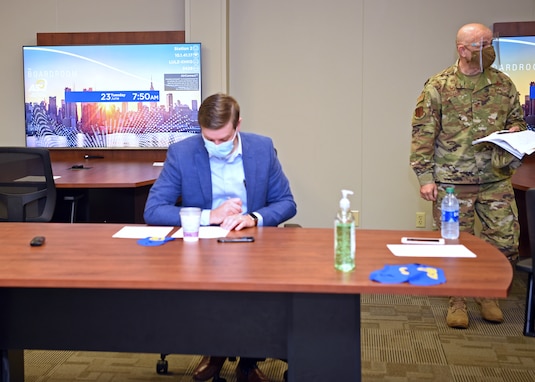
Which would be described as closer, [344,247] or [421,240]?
[344,247]

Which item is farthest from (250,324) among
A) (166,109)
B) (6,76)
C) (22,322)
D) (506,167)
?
(6,76)

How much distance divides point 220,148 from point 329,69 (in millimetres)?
2766

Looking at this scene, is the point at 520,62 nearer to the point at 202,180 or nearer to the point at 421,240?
the point at 421,240

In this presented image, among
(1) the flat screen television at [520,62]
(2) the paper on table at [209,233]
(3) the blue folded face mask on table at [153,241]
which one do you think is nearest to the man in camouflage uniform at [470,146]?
(1) the flat screen television at [520,62]

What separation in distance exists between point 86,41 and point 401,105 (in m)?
2.59

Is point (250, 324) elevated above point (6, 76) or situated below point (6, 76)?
below

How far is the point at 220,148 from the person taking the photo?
271 centimetres

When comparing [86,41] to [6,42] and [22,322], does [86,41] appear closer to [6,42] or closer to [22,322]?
[6,42]

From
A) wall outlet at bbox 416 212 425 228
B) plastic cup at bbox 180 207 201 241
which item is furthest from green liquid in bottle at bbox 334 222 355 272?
wall outlet at bbox 416 212 425 228

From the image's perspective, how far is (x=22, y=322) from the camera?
2.15 meters

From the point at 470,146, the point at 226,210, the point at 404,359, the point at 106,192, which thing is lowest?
the point at 404,359

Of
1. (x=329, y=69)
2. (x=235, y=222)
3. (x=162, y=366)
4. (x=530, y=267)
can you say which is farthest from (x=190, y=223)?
(x=329, y=69)

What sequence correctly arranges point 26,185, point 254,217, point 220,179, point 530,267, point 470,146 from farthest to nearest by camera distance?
1. point 26,185
2. point 470,146
3. point 220,179
4. point 254,217
5. point 530,267

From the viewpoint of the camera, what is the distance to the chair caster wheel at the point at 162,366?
2.99 metres
